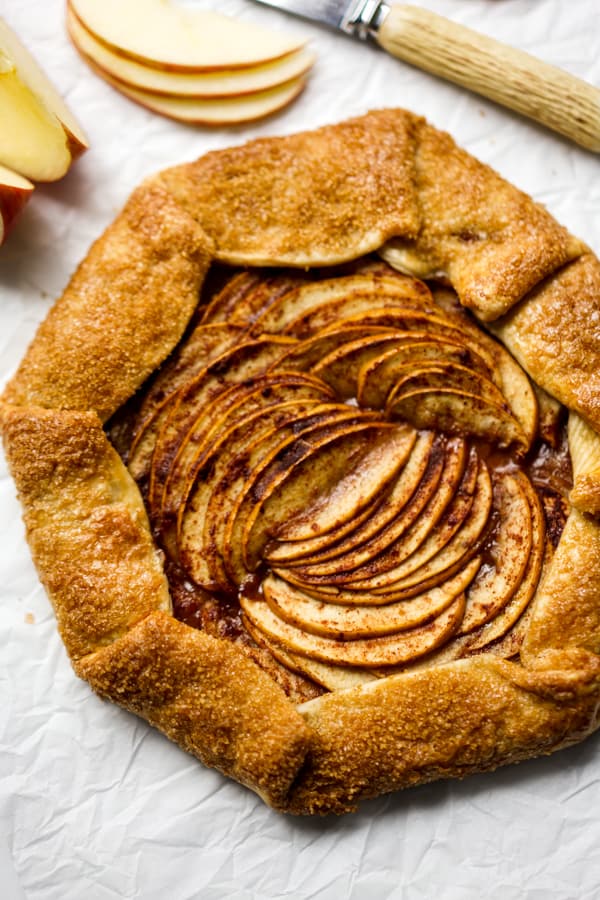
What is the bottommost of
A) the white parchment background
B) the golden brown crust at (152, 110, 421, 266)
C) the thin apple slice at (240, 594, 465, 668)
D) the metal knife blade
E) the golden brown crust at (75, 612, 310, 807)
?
the white parchment background

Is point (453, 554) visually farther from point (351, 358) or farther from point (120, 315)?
point (120, 315)

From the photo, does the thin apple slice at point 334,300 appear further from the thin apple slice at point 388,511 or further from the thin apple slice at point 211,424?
the thin apple slice at point 388,511

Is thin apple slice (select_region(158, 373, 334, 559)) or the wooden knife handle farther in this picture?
the wooden knife handle

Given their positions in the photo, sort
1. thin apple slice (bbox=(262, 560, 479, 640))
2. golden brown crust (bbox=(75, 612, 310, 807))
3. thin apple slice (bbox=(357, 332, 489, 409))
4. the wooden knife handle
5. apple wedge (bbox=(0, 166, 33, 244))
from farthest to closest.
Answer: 1. the wooden knife handle
2. apple wedge (bbox=(0, 166, 33, 244))
3. thin apple slice (bbox=(357, 332, 489, 409))
4. thin apple slice (bbox=(262, 560, 479, 640))
5. golden brown crust (bbox=(75, 612, 310, 807))

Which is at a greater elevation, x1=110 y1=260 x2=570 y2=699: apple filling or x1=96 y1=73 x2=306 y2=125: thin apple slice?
x1=96 y1=73 x2=306 y2=125: thin apple slice

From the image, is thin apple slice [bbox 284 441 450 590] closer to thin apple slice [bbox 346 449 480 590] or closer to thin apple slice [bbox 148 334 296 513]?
thin apple slice [bbox 346 449 480 590]

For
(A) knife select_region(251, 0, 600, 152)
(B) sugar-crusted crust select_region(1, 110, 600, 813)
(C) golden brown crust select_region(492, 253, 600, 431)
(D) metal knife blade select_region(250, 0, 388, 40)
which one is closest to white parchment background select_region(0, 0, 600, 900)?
(B) sugar-crusted crust select_region(1, 110, 600, 813)
